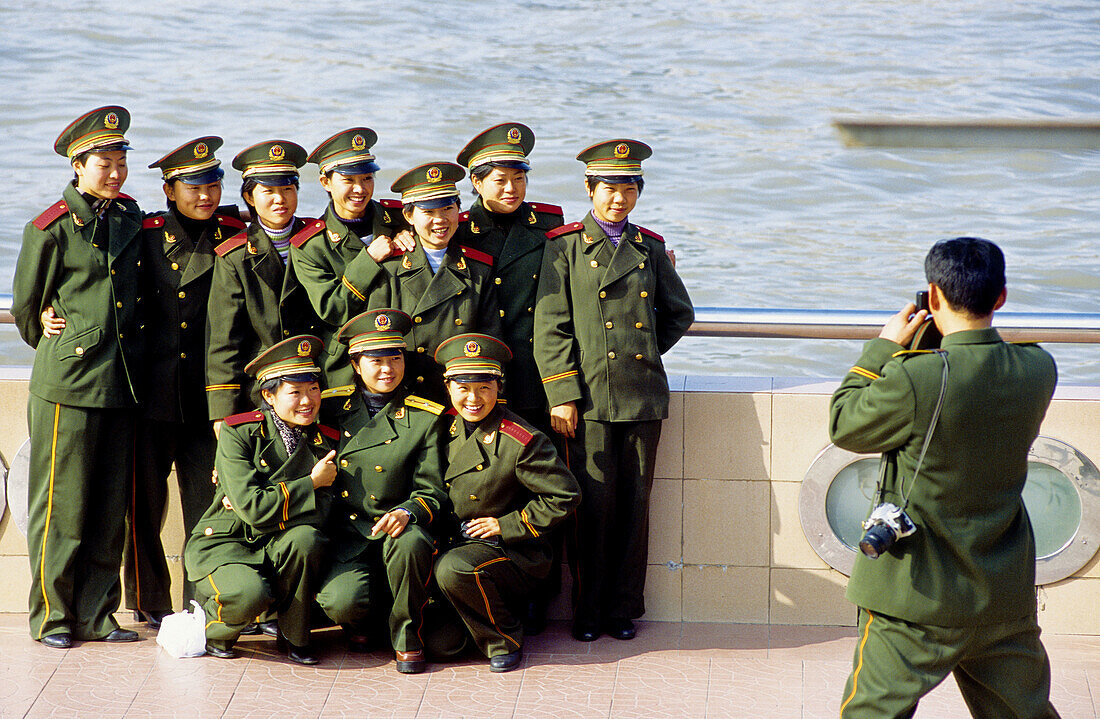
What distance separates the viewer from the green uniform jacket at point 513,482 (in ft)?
14.1

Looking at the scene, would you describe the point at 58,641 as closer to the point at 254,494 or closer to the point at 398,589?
the point at 254,494

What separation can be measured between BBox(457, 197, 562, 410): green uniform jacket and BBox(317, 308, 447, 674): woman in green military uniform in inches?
13.1

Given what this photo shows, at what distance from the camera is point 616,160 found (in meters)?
4.50

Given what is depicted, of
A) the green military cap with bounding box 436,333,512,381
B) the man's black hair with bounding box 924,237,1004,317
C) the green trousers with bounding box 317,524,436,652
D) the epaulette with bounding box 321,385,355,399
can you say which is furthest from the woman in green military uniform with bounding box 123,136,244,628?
the man's black hair with bounding box 924,237,1004,317

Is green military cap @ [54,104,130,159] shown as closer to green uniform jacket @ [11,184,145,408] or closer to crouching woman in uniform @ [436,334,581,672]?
green uniform jacket @ [11,184,145,408]

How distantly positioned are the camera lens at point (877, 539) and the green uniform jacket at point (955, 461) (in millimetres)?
85

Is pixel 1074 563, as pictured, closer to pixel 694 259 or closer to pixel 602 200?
pixel 602 200

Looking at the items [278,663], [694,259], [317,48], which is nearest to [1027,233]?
[694,259]

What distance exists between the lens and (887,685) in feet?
9.93

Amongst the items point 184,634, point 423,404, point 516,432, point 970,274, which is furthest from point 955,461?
point 184,634

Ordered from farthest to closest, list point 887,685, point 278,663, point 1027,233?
point 1027,233 → point 278,663 → point 887,685

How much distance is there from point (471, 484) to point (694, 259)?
9.26m

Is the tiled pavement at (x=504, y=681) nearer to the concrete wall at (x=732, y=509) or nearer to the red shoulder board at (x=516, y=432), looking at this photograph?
the concrete wall at (x=732, y=509)

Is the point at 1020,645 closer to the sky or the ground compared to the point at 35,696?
closer to the sky
